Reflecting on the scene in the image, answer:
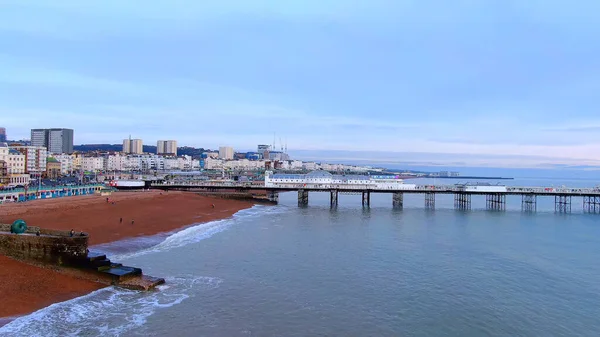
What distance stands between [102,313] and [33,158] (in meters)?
94.7

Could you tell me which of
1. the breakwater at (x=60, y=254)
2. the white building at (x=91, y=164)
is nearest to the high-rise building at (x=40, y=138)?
the white building at (x=91, y=164)

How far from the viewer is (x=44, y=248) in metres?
20.1

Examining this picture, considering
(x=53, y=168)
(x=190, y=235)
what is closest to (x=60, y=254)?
(x=190, y=235)

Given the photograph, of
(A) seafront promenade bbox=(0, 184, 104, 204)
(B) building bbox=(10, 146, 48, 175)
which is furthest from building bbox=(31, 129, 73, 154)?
(A) seafront promenade bbox=(0, 184, 104, 204)

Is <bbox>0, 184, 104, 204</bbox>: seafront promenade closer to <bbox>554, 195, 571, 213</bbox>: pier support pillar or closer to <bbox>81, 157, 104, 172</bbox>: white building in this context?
<bbox>554, 195, 571, 213</bbox>: pier support pillar

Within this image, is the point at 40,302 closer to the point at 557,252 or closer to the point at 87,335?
the point at 87,335

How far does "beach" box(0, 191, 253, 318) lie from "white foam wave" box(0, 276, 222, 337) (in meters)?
0.87

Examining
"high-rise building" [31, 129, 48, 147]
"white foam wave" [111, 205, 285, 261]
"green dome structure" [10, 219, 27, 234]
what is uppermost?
"high-rise building" [31, 129, 48, 147]

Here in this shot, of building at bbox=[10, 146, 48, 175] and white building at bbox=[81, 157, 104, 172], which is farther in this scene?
white building at bbox=[81, 157, 104, 172]

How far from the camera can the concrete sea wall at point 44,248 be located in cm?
2012

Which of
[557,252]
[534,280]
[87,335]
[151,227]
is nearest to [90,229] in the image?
[151,227]

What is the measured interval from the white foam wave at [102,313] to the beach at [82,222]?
866 millimetres

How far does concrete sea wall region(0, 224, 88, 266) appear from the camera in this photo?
20125mm

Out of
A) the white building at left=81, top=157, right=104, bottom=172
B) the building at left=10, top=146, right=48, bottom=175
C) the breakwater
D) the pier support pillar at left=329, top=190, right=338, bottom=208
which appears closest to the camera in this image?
the breakwater
